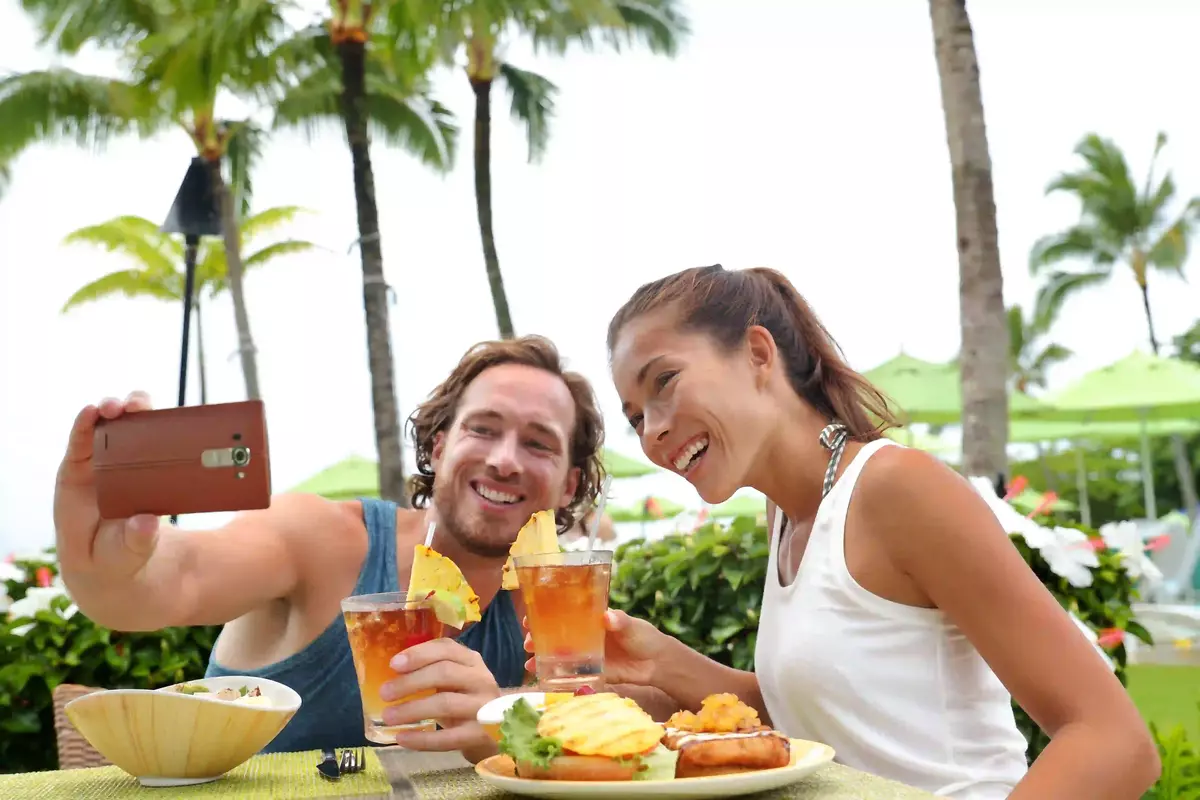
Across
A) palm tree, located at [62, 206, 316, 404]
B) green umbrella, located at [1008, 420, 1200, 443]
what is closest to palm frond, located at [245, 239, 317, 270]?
palm tree, located at [62, 206, 316, 404]

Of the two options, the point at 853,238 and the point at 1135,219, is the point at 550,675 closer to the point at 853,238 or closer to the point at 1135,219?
the point at 1135,219

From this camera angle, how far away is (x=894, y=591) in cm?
202

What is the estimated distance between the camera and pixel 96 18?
22.0 m

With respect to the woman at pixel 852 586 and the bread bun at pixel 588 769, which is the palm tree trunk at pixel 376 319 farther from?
the bread bun at pixel 588 769

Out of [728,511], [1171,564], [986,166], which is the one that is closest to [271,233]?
[728,511]

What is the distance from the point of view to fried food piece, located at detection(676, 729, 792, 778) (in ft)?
4.63

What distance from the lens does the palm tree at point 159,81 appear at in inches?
688

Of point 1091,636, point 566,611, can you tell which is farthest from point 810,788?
point 1091,636

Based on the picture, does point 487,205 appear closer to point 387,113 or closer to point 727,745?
point 387,113

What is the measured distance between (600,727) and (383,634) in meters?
0.52

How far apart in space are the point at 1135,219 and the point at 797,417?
4309 cm

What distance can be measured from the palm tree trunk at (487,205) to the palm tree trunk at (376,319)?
3.18m

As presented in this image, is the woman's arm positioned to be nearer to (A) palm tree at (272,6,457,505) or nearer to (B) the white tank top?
(B) the white tank top

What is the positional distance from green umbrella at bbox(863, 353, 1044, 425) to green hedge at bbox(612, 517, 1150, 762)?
602 inches
